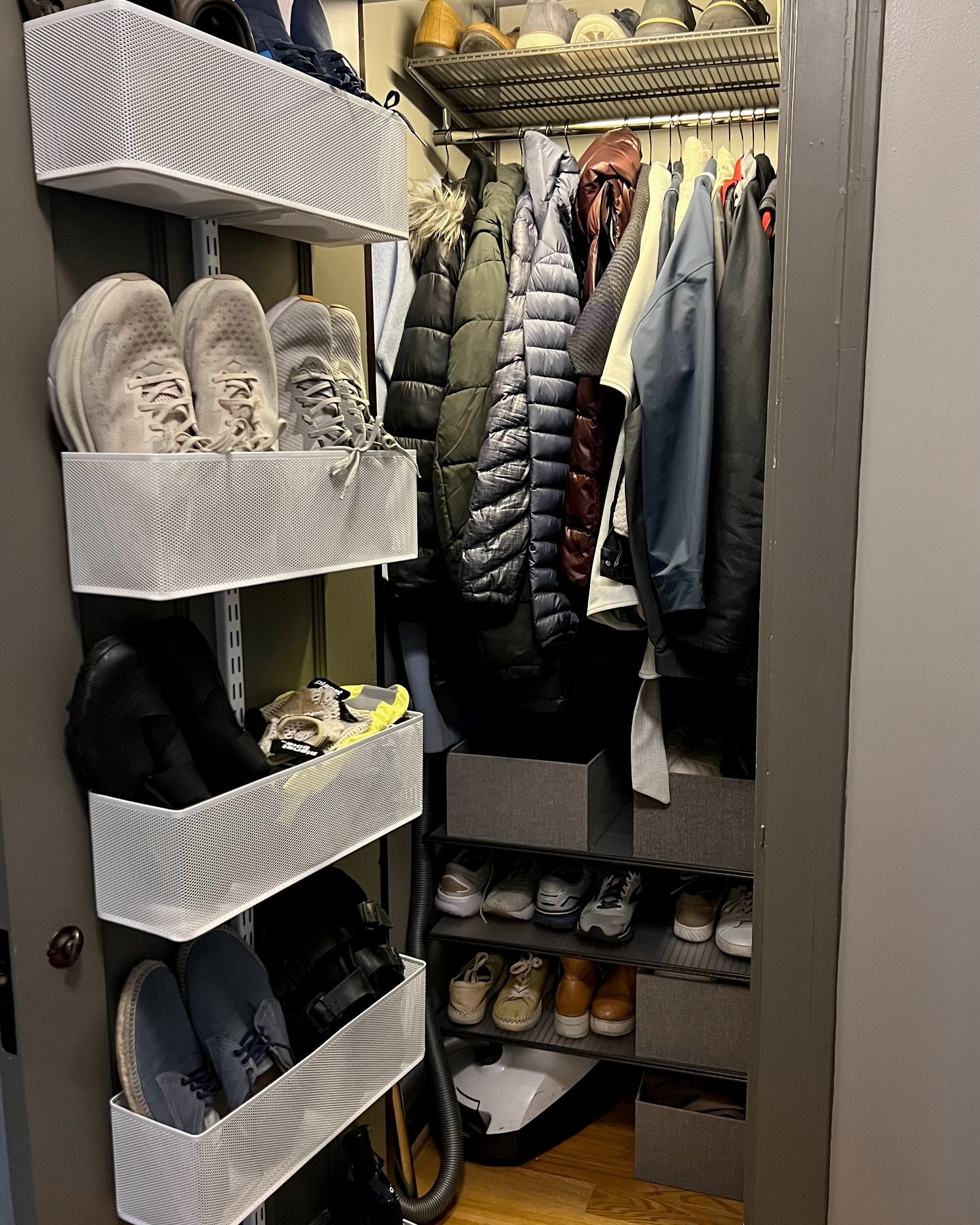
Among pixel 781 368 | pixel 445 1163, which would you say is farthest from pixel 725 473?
pixel 445 1163

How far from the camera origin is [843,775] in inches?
41.2

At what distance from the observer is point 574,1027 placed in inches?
81.0

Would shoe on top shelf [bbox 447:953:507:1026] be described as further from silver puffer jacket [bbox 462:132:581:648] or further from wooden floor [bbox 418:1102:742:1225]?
silver puffer jacket [bbox 462:132:581:648]

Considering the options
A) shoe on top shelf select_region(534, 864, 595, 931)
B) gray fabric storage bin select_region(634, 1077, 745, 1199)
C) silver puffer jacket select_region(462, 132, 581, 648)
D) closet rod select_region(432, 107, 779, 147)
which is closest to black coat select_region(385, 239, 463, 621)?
silver puffer jacket select_region(462, 132, 581, 648)

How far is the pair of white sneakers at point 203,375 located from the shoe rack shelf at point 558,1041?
4.04 feet

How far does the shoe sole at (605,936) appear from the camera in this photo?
1.98m

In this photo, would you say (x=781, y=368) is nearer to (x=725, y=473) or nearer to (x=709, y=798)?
(x=725, y=473)

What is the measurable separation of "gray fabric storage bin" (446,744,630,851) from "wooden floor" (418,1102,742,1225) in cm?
63

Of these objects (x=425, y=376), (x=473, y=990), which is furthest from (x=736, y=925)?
(x=425, y=376)

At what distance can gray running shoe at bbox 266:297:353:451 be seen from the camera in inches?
52.1

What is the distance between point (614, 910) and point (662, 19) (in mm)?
1554

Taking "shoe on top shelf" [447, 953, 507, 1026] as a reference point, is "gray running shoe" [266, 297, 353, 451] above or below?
above

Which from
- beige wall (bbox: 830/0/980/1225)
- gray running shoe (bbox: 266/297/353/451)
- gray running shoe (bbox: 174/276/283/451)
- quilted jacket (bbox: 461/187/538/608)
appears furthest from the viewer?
quilted jacket (bbox: 461/187/538/608)

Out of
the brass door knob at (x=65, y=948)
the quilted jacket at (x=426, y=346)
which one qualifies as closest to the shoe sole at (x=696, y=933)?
the quilted jacket at (x=426, y=346)
